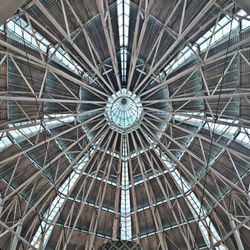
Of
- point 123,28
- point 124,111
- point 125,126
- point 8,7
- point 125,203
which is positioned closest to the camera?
point 8,7

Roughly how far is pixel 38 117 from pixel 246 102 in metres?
16.8

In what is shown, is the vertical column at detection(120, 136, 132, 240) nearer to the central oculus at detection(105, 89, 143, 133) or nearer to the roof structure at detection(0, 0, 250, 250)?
the roof structure at detection(0, 0, 250, 250)

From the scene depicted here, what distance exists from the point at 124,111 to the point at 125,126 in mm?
1526

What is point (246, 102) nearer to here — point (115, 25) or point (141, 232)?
point (115, 25)

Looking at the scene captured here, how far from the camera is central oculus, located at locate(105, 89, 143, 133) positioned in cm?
3123

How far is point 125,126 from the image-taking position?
32.9 metres

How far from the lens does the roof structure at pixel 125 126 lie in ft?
85.7

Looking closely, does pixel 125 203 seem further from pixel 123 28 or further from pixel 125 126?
pixel 123 28

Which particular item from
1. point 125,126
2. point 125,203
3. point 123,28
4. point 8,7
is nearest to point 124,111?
point 125,126

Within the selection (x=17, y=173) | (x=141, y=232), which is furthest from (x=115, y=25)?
(x=141, y=232)

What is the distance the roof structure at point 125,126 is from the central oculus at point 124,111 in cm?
13

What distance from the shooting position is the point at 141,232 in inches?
1455

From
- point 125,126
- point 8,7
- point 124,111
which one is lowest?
point 125,126

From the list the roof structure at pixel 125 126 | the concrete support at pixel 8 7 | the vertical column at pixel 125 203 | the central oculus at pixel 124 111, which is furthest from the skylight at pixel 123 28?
the concrete support at pixel 8 7
